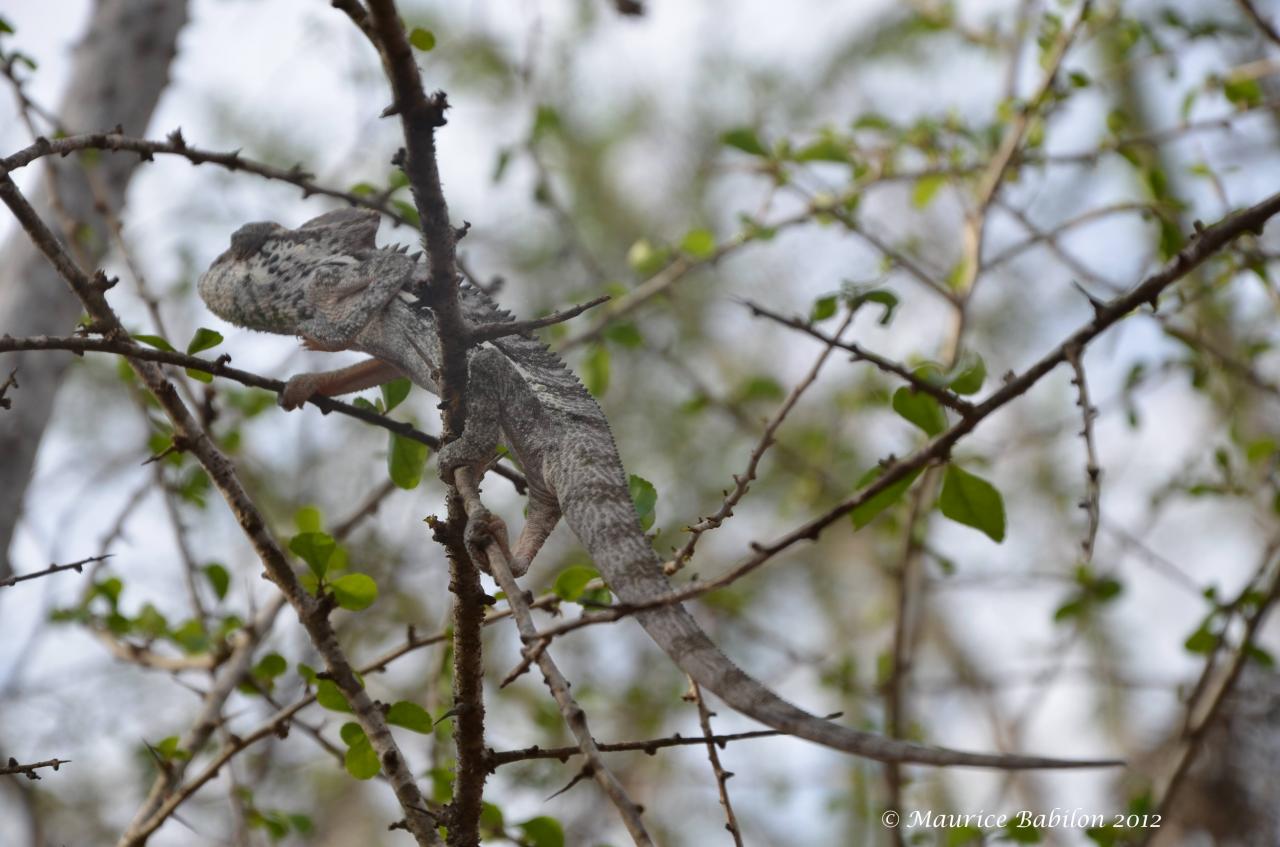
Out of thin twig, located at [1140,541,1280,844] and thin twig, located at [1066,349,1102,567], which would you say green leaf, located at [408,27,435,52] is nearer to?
thin twig, located at [1066,349,1102,567]

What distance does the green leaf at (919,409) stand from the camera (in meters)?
2.39

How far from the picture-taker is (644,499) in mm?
2992

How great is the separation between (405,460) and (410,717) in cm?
75

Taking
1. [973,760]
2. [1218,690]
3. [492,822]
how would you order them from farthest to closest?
[1218,690] < [492,822] < [973,760]

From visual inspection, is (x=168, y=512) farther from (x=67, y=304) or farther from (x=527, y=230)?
(x=527, y=230)

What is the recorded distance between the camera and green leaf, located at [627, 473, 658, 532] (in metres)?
2.93

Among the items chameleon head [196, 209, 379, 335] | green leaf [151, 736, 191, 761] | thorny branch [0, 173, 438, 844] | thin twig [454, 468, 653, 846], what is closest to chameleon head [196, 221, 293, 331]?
chameleon head [196, 209, 379, 335]

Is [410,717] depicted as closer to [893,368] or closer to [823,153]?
[893,368]

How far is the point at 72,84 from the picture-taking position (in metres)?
4.74

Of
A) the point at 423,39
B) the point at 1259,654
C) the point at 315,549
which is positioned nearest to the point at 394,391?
the point at 315,549

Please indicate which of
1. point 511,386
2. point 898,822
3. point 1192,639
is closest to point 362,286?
point 511,386

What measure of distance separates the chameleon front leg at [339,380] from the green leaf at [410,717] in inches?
45.2

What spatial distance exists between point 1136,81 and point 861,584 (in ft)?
20.1

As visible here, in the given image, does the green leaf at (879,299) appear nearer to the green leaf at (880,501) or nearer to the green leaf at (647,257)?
the green leaf at (880,501)
